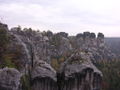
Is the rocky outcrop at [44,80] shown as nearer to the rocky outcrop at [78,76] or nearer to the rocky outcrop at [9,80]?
the rocky outcrop at [78,76]

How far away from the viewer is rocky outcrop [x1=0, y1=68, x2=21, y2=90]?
20.5m

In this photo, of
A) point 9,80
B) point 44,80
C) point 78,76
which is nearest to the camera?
point 9,80

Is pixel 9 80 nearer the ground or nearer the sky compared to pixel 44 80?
nearer the sky

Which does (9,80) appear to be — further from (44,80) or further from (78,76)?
(78,76)

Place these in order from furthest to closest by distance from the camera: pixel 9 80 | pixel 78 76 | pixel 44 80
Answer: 1. pixel 44 80
2. pixel 78 76
3. pixel 9 80

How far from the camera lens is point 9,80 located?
20.8 m

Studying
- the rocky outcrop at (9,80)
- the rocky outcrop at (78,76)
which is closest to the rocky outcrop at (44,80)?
the rocky outcrop at (78,76)

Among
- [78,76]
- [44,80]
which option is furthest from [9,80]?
[78,76]

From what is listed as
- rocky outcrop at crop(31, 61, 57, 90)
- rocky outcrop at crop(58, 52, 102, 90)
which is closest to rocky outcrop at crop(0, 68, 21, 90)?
rocky outcrop at crop(31, 61, 57, 90)

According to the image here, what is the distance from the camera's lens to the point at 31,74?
25.7m

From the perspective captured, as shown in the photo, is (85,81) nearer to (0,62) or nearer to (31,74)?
(31,74)

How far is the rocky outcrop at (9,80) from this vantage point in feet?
67.4

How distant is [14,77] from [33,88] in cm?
443

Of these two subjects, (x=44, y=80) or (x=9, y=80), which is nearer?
(x=9, y=80)
